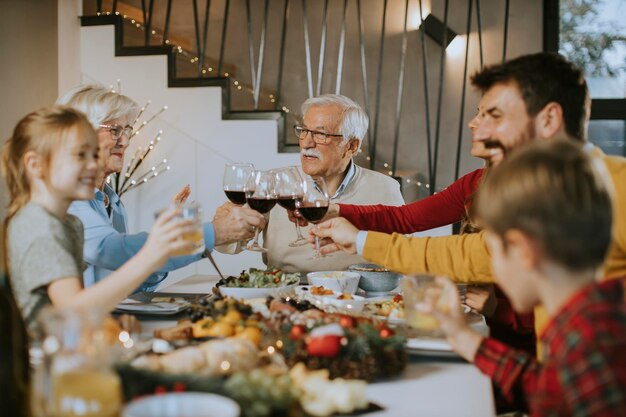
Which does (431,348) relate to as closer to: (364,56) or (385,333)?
(385,333)

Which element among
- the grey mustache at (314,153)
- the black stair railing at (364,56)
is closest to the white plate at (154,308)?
the grey mustache at (314,153)

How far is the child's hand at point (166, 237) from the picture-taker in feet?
4.67

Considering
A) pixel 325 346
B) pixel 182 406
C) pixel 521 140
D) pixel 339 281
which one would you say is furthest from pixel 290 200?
pixel 182 406

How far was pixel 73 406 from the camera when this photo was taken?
37.5 inches

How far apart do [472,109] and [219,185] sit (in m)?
2.29

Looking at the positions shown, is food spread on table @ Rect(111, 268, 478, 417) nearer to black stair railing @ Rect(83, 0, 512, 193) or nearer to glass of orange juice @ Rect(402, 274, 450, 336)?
glass of orange juice @ Rect(402, 274, 450, 336)

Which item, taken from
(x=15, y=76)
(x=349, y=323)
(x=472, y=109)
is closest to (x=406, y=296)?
(x=349, y=323)

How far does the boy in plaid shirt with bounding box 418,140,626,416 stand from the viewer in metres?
1.00

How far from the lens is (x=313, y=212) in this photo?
2254 millimetres

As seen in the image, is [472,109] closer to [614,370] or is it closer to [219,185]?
[219,185]

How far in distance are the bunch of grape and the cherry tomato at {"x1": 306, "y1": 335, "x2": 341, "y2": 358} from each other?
221 millimetres

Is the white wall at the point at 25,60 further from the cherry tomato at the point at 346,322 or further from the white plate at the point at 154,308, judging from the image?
the cherry tomato at the point at 346,322

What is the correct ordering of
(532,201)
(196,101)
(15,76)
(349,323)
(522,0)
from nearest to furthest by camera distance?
(532,201) → (349,323) → (15,76) → (196,101) → (522,0)

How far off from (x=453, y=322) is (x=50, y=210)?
0.91 m
